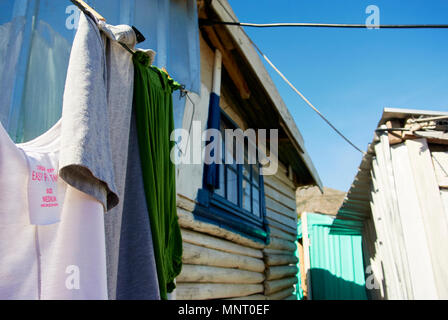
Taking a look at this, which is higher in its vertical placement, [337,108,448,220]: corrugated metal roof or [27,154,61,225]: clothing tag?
[337,108,448,220]: corrugated metal roof

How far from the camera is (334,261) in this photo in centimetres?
1016

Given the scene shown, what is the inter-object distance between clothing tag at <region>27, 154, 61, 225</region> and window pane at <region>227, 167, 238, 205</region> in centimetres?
332

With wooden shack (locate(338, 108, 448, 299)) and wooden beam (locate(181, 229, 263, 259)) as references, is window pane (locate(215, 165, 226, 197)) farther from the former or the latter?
wooden shack (locate(338, 108, 448, 299))

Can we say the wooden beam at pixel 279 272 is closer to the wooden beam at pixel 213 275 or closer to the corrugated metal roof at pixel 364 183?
the wooden beam at pixel 213 275

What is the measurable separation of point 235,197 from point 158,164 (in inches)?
120

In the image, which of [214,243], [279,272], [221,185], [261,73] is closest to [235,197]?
[221,185]

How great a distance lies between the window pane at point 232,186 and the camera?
4.49 m

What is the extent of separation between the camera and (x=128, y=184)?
1585 mm

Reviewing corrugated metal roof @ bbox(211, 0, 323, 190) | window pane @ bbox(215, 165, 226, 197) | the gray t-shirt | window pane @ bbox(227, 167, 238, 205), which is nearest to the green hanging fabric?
the gray t-shirt

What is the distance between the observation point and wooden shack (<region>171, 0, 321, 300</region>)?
3215 millimetres

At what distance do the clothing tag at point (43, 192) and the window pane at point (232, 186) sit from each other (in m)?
3.32

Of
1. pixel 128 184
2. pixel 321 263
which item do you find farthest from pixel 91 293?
pixel 321 263

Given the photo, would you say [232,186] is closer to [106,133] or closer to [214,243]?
[214,243]
